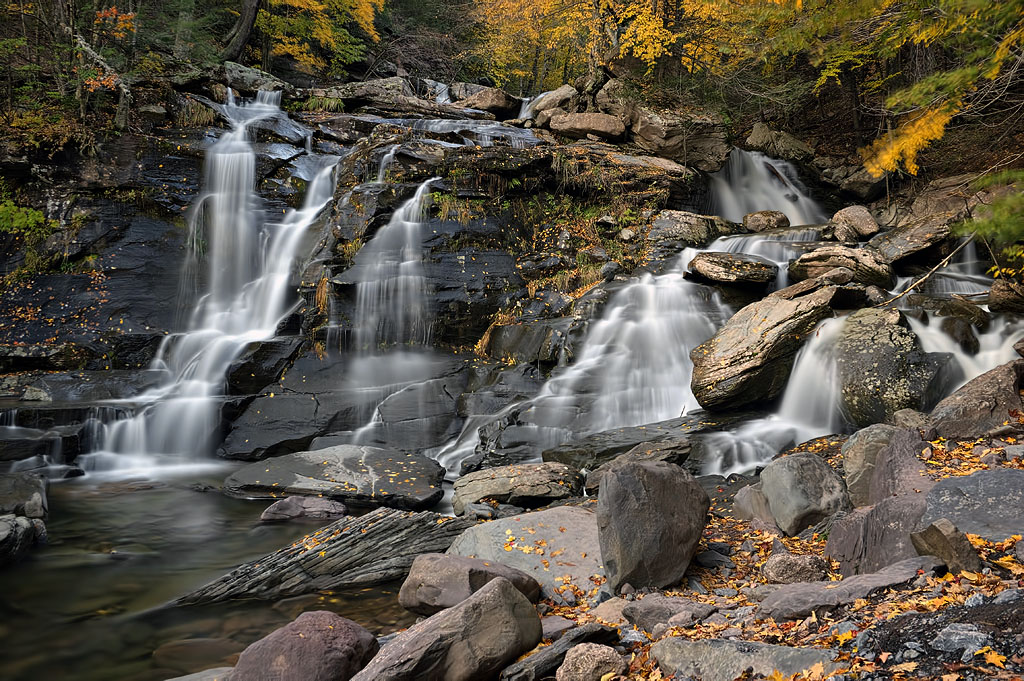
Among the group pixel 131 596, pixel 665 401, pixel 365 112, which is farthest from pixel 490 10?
pixel 131 596

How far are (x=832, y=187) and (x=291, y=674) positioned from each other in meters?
18.0

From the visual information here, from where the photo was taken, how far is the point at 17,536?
21.2 feet

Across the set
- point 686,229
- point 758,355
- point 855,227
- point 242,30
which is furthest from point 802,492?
point 242,30

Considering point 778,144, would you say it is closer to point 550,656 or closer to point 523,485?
point 523,485

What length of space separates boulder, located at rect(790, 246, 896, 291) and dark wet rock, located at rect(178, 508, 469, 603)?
828 centimetres

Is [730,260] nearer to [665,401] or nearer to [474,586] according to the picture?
[665,401]

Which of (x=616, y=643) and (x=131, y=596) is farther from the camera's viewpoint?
(x=131, y=596)

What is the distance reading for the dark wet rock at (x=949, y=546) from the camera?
336cm

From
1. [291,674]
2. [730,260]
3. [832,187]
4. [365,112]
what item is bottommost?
[291,674]

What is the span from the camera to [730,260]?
1169 cm

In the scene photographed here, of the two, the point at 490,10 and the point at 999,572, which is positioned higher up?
the point at 490,10

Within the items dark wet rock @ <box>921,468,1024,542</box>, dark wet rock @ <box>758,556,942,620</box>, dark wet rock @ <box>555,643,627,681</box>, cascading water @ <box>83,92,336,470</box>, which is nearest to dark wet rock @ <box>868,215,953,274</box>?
dark wet rock @ <box>921,468,1024,542</box>

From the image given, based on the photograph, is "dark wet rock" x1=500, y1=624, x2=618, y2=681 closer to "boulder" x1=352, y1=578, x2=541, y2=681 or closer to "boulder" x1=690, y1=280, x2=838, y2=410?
"boulder" x1=352, y1=578, x2=541, y2=681

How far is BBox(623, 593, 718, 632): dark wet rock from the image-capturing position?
389 centimetres
